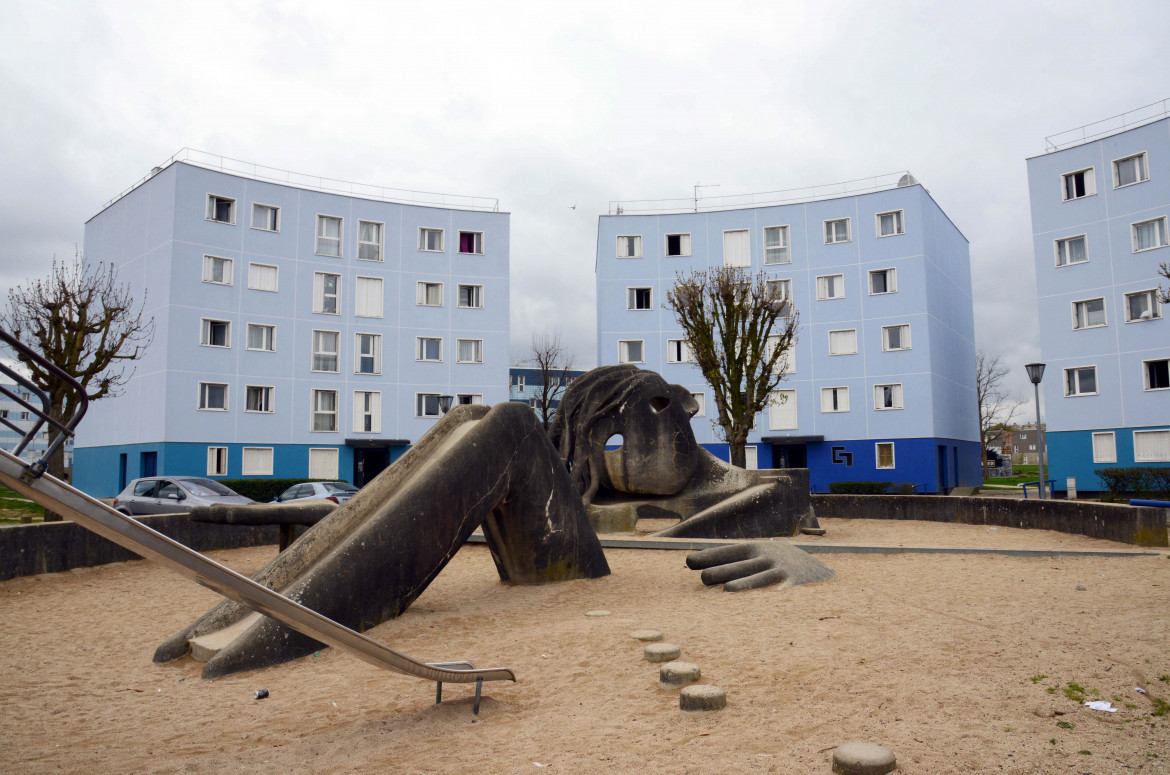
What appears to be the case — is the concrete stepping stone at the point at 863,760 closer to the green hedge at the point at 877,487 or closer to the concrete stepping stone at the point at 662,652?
the concrete stepping stone at the point at 662,652

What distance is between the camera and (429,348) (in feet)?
118

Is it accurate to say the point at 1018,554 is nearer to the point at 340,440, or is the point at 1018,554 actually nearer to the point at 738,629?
the point at 738,629

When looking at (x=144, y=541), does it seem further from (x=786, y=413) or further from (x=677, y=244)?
(x=677, y=244)

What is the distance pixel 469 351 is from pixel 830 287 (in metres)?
16.6

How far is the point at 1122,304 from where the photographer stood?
29.5m

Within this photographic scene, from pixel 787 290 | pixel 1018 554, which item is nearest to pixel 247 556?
pixel 1018 554

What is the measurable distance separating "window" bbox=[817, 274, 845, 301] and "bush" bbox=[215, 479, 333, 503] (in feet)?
A: 77.3

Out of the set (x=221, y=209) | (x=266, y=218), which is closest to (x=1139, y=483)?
(x=266, y=218)

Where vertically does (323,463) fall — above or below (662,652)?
above

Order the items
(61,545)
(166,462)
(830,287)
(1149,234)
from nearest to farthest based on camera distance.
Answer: (61,545)
(1149,234)
(166,462)
(830,287)

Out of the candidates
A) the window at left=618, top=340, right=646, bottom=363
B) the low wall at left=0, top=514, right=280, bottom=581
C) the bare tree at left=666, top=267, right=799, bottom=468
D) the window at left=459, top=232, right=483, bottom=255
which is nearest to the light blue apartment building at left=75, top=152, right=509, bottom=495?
the window at left=459, top=232, right=483, bottom=255

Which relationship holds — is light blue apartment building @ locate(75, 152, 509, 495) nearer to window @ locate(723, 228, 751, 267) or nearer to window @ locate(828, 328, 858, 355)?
window @ locate(723, 228, 751, 267)

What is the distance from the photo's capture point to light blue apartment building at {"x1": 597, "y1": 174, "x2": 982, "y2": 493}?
3475 centimetres

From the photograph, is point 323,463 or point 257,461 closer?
point 257,461
